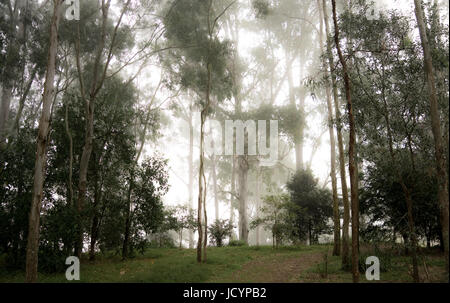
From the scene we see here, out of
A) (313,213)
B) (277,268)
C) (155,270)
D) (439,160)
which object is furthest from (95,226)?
(439,160)

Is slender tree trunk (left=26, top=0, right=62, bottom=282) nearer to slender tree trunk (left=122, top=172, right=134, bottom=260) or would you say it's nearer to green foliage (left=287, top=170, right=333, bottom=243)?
slender tree trunk (left=122, top=172, right=134, bottom=260)

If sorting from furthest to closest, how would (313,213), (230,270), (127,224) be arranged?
1. (313,213)
2. (127,224)
3. (230,270)


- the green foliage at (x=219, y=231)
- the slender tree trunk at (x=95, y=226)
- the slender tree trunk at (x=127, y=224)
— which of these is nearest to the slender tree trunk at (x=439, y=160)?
the slender tree trunk at (x=127, y=224)

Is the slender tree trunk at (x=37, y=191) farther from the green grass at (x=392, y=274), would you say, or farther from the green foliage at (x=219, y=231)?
the green foliage at (x=219, y=231)

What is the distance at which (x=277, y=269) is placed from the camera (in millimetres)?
9867

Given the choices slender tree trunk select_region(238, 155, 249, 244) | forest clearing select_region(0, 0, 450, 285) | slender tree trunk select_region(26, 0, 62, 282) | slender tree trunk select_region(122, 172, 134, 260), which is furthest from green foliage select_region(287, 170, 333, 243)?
slender tree trunk select_region(26, 0, 62, 282)

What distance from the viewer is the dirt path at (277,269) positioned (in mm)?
8508

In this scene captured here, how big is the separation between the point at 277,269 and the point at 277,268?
161mm

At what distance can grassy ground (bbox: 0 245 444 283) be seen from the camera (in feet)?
27.5

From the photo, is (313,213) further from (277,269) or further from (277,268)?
(277,269)

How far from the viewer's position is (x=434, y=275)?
304 inches
